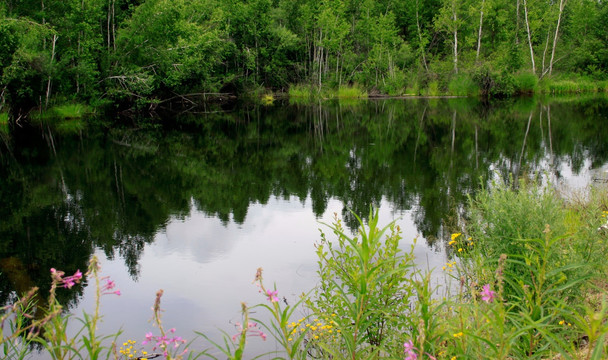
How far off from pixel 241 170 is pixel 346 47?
35.0 m

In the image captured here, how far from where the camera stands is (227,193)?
12.1 metres

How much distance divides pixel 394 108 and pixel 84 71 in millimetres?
17780

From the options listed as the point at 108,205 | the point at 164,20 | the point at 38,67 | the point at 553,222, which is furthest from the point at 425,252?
the point at 164,20

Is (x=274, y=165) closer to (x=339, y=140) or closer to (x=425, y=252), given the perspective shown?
(x=339, y=140)

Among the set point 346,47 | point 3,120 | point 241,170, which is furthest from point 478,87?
point 3,120

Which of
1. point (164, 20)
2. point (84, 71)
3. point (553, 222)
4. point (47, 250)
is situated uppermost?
point (164, 20)

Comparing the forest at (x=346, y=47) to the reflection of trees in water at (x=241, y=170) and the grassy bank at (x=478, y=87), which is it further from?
the reflection of trees in water at (x=241, y=170)

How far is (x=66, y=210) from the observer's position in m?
10.7

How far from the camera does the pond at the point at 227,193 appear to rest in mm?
6996

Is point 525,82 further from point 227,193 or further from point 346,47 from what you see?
point 227,193

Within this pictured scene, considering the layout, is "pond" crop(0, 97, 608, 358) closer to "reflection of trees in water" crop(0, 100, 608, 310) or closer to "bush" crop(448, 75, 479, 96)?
"reflection of trees in water" crop(0, 100, 608, 310)

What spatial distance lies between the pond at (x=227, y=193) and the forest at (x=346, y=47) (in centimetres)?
744

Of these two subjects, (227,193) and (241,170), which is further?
(241,170)

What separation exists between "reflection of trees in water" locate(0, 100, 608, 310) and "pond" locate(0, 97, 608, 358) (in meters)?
0.05
